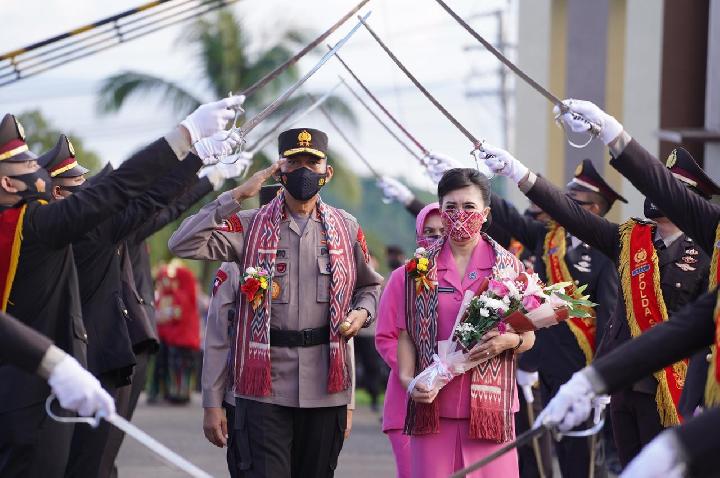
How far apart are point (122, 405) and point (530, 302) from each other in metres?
3.01

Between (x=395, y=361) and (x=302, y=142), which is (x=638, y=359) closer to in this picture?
(x=395, y=361)

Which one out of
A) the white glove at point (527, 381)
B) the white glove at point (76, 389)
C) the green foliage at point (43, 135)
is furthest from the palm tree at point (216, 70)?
the white glove at point (76, 389)

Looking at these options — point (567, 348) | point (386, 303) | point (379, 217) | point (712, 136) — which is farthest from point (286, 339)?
point (379, 217)

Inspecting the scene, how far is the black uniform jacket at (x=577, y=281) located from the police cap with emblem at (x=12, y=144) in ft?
14.1

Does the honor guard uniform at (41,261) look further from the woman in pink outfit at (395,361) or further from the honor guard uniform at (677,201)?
the honor guard uniform at (677,201)

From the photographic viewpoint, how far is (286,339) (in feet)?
24.7

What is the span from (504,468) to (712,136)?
9243 mm

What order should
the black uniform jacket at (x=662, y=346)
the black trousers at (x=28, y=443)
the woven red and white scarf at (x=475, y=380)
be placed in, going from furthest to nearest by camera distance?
the woven red and white scarf at (x=475, y=380), the black trousers at (x=28, y=443), the black uniform jacket at (x=662, y=346)

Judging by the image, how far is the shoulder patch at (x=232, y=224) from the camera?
7734 mm

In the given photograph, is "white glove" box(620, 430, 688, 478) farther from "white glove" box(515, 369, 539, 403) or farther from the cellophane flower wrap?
"white glove" box(515, 369, 539, 403)

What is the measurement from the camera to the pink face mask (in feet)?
23.6

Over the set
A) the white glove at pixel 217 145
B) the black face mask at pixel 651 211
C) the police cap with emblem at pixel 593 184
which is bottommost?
the black face mask at pixel 651 211

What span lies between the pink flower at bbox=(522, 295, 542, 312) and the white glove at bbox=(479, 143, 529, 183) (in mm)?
750

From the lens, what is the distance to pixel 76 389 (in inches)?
207
